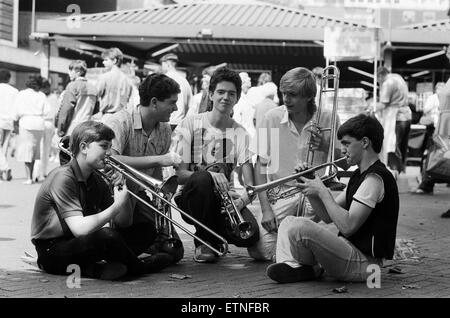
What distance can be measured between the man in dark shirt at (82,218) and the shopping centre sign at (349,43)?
10287mm

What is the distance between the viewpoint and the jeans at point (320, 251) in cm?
504

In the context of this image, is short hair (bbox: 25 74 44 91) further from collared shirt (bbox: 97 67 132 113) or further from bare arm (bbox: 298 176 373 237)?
bare arm (bbox: 298 176 373 237)

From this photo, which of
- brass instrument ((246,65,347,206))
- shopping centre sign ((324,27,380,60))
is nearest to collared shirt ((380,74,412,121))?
shopping centre sign ((324,27,380,60))

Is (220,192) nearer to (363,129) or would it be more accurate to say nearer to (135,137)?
(135,137)

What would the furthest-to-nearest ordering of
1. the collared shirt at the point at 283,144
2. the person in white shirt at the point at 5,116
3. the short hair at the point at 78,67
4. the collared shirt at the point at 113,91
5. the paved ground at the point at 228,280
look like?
the person in white shirt at the point at 5,116 < the short hair at the point at 78,67 < the collared shirt at the point at 113,91 < the collared shirt at the point at 283,144 < the paved ground at the point at 228,280

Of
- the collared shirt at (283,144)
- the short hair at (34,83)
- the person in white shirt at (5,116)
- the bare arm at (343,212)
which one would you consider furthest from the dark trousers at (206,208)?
the short hair at (34,83)

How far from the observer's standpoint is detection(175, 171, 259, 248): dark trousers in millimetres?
5918

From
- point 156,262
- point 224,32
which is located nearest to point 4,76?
point 224,32

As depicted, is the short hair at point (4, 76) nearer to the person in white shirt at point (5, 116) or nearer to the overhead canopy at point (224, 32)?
the person in white shirt at point (5, 116)

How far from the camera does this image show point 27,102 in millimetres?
13086

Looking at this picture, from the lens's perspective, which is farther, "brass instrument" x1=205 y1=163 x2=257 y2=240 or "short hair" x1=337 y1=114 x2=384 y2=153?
"brass instrument" x1=205 y1=163 x2=257 y2=240

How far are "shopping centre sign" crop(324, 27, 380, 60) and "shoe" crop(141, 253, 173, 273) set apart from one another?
389 inches

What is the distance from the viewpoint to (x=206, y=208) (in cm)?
591
